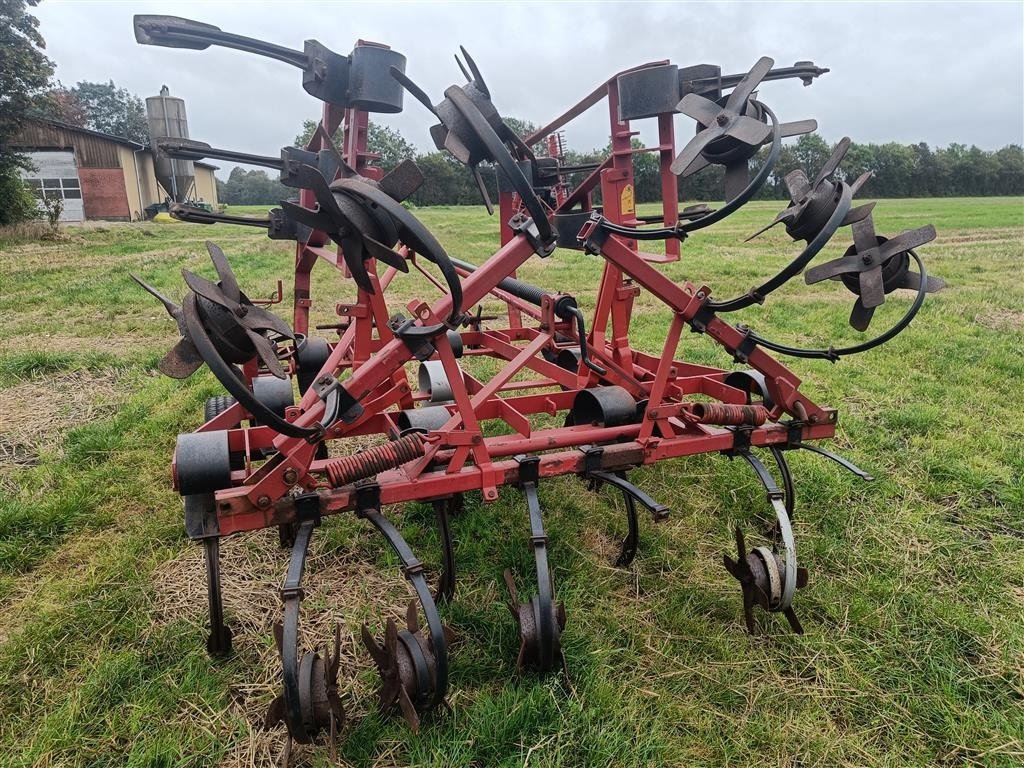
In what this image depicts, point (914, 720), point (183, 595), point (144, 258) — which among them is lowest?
point (914, 720)

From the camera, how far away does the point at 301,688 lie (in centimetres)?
215

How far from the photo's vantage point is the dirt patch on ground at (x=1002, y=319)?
25.9 ft

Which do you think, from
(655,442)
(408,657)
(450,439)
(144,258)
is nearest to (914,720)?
(655,442)

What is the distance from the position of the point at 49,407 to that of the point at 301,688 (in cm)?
467

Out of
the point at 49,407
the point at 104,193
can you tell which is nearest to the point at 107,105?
the point at 104,193

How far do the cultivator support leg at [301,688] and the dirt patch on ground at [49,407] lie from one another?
11.1 feet

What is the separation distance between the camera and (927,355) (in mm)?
6676

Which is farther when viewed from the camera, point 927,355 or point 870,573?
point 927,355

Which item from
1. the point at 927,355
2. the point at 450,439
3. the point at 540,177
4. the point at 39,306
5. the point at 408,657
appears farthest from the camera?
the point at 39,306

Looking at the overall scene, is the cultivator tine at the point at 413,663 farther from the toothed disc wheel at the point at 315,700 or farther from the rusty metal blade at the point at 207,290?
the rusty metal blade at the point at 207,290

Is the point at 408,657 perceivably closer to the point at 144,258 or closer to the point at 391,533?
the point at 391,533

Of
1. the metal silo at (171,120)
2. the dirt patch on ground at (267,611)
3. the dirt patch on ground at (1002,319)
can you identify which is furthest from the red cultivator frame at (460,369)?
the dirt patch on ground at (1002,319)

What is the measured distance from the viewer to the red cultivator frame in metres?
2.34

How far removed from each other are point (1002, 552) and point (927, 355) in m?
3.95
